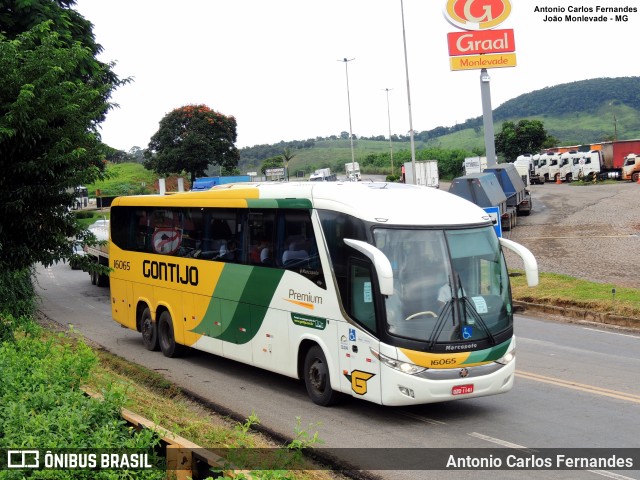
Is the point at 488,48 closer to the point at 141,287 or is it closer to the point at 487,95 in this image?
the point at 487,95

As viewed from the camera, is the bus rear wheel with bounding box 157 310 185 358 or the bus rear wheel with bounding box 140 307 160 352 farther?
the bus rear wheel with bounding box 140 307 160 352

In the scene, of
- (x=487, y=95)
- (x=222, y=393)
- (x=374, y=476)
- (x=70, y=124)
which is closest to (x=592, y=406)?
(x=374, y=476)

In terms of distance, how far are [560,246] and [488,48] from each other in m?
15.4

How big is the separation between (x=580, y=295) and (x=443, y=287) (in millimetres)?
11681

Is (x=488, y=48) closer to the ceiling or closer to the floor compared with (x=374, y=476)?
closer to the ceiling

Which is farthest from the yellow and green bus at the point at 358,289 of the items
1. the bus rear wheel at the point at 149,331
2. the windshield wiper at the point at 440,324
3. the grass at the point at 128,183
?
the grass at the point at 128,183

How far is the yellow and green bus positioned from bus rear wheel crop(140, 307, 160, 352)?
6.60ft

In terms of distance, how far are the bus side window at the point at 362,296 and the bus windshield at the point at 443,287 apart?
0.30 meters

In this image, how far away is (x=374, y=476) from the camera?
8.64 meters

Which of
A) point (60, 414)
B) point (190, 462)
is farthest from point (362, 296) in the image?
point (190, 462)

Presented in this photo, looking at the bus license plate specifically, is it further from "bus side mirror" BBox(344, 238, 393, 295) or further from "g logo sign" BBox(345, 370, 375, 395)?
"bus side mirror" BBox(344, 238, 393, 295)

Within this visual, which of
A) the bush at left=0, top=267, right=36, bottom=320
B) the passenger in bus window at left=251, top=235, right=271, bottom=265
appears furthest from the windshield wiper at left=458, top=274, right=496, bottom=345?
the bush at left=0, top=267, right=36, bottom=320

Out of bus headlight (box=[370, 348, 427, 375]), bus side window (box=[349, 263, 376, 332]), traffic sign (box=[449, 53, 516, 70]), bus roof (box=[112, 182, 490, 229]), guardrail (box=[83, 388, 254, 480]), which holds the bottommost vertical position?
bus headlight (box=[370, 348, 427, 375])

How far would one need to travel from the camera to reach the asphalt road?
970cm
